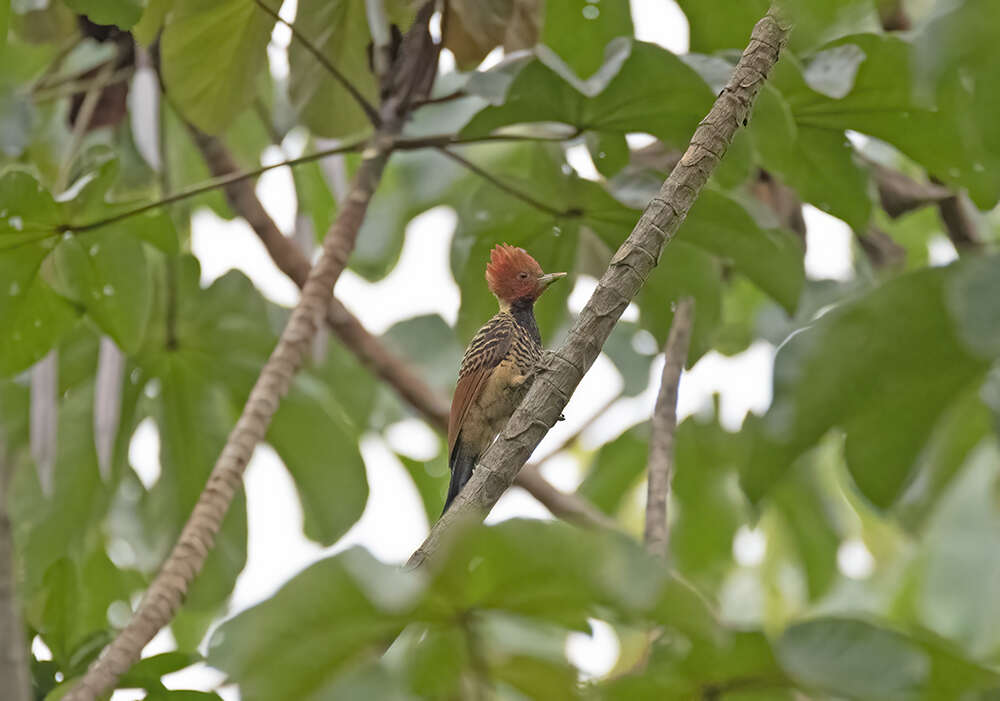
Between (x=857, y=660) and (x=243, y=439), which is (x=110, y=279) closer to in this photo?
(x=243, y=439)

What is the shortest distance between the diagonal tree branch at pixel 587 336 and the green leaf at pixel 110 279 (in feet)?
3.83

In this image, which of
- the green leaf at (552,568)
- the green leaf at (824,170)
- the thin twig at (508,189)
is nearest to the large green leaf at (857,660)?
the green leaf at (552,568)

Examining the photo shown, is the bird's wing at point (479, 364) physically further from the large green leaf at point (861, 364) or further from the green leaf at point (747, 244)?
the large green leaf at point (861, 364)

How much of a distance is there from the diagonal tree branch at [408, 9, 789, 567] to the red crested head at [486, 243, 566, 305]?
0.92 m

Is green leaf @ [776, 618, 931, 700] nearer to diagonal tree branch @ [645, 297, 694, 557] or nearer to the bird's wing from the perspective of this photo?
diagonal tree branch @ [645, 297, 694, 557]

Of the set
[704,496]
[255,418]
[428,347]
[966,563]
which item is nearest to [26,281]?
[255,418]

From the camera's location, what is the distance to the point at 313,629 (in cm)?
113

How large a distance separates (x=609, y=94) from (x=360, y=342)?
117 centimetres

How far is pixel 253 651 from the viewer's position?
1126 mm

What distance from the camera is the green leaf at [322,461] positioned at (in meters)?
3.13

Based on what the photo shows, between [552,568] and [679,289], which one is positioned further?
[679,289]

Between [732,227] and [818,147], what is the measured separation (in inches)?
11.3

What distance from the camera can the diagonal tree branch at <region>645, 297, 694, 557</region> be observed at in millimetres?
2609

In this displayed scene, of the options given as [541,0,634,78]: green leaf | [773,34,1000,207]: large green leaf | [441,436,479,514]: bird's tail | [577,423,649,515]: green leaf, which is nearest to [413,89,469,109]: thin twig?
[541,0,634,78]: green leaf
